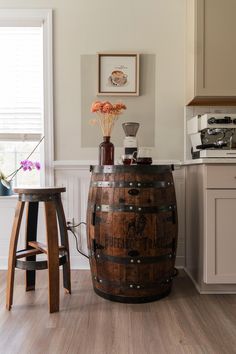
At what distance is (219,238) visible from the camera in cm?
178

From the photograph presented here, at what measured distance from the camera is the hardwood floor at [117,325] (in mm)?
1309

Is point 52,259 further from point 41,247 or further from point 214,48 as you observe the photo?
point 214,48

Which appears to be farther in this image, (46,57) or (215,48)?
(46,57)

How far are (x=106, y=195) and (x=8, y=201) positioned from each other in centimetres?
102

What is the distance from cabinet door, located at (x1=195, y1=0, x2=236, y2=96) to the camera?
77.2 inches

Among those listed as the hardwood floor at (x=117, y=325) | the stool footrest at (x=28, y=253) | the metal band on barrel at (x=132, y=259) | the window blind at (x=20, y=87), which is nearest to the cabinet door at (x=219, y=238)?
the hardwood floor at (x=117, y=325)

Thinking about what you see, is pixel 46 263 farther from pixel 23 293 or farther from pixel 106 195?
pixel 106 195

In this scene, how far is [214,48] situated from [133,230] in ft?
4.29

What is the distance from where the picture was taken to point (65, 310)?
166cm

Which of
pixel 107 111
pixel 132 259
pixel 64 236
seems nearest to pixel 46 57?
pixel 107 111

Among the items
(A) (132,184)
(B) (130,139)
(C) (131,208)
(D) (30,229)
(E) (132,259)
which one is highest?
(B) (130,139)

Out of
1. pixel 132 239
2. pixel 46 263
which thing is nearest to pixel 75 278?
pixel 46 263

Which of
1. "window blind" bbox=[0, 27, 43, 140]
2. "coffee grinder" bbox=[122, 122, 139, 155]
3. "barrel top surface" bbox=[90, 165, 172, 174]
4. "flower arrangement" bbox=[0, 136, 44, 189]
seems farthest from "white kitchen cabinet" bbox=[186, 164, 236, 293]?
"window blind" bbox=[0, 27, 43, 140]

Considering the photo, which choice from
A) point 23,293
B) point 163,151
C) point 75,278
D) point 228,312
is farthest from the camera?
point 163,151
